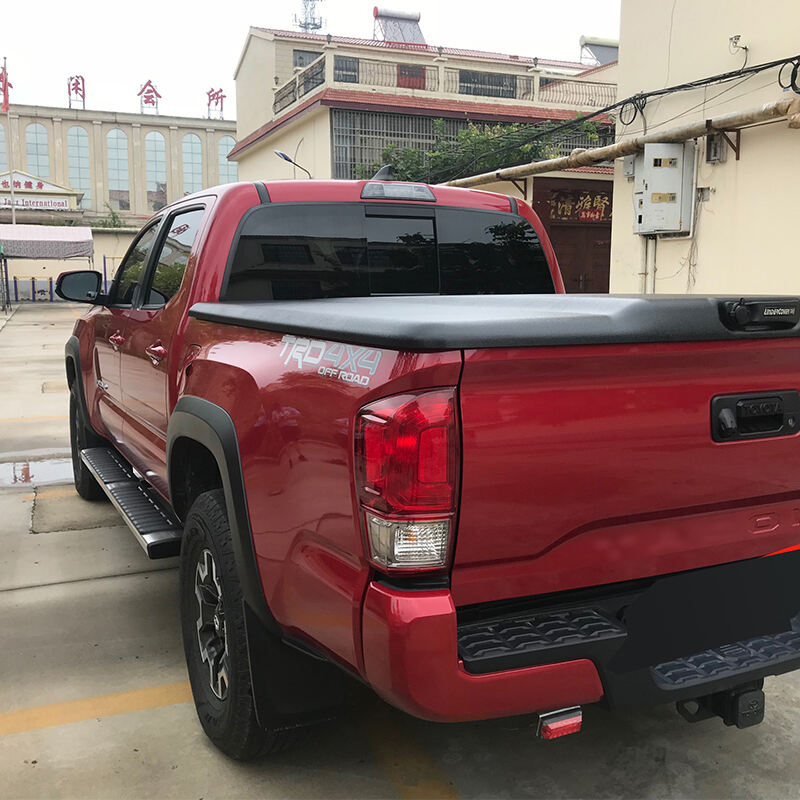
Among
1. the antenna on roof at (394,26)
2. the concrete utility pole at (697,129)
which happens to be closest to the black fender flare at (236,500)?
the concrete utility pole at (697,129)

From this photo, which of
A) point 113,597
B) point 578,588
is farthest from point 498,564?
point 113,597

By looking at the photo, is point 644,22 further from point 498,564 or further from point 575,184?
point 498,564

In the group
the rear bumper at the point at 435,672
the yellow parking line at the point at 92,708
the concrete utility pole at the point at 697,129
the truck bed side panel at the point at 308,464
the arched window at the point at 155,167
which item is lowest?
the yellow parking line at the point at 92,708

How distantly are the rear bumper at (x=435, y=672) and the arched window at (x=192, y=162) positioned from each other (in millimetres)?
71067

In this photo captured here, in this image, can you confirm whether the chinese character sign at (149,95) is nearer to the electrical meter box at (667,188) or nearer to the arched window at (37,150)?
the arched window at (37,150)

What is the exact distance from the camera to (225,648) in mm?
2775

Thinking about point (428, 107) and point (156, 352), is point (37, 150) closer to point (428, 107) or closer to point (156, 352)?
point (428, 107)

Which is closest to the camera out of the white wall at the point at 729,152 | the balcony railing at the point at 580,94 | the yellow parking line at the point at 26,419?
the white wall at the point at 729,152

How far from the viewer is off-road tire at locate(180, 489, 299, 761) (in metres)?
2.61

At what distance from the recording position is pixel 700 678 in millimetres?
2186

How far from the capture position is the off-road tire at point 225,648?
103 inches

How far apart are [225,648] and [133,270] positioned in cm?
255

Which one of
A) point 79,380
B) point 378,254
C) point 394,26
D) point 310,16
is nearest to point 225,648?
point 378,254

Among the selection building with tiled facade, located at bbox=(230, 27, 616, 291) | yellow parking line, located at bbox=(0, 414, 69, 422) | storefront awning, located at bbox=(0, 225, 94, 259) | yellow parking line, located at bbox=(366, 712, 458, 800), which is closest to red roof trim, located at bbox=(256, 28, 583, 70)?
building with tiled facade, located at bbox=(230, 27, 616, 291)
